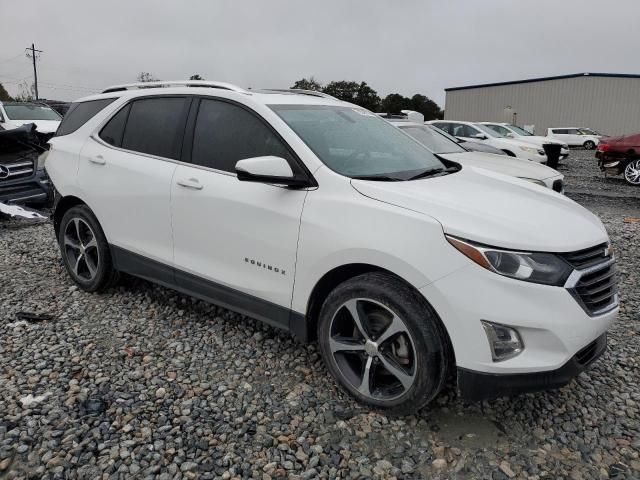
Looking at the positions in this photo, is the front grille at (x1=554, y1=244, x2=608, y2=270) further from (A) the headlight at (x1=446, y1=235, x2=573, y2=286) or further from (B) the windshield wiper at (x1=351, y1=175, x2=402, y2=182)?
(B) the windshield wiper at (x1=351, y1=175, x2=402, y2=182)

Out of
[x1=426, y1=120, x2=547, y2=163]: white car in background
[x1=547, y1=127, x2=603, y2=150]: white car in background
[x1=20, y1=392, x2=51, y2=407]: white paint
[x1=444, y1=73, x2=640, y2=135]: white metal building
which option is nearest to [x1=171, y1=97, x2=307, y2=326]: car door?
[x1=20, y1=392, x2=51, y2=407]: white paint

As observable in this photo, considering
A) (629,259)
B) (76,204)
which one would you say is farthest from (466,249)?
(629,259)

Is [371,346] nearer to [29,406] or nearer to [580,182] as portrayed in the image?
[29,406]

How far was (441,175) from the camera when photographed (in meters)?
3.38

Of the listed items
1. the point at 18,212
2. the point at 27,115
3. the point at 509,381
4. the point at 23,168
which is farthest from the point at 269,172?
the point at 27,115

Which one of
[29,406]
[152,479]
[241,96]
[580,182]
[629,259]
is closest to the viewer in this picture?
[152,479]

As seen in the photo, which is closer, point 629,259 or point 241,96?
point 241,96

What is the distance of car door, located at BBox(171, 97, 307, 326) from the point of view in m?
3.04

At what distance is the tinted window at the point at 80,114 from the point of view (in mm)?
4379

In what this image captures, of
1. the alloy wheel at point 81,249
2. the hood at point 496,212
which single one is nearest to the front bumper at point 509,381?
the hood at point 496,212

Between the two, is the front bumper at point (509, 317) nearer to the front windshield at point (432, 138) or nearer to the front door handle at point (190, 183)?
the front door handle at point (190, 183)

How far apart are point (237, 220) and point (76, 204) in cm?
205

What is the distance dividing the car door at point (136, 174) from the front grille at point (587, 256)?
2.54 m

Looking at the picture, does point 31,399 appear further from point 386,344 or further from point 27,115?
point 27,115
